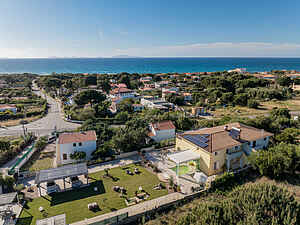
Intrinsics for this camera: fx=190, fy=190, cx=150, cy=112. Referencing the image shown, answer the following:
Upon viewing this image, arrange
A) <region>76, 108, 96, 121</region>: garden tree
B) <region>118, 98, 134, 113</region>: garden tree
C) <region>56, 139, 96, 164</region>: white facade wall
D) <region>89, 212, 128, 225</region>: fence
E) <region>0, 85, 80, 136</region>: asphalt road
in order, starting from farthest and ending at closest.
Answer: <region>118, 98, 134, 113</region>: garden tree → <region>76, 108, 96, 121</region>: garden tree → <region>0, 85, 80, 136</region>: asphalt road → <region>56, 139, 96, 164</region>: white facade wall → <region>89, 212, 128, 225</region>: fence

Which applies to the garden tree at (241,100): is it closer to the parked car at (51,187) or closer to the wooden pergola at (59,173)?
the wooden pergola at (59,173)

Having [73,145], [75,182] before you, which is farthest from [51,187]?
[73,145]

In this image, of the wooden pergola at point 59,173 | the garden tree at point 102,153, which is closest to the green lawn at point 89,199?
the wooden pergola at point 59,173

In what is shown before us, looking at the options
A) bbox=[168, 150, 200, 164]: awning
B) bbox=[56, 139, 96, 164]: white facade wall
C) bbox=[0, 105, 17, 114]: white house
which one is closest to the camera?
bbox=[168, 150, 200, 164]: awning

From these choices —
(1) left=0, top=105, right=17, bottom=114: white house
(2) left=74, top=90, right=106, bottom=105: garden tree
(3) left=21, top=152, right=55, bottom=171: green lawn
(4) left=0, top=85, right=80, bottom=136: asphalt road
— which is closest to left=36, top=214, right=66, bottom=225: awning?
(3) left=21, top=152, right=55, bottom=171: green lawn

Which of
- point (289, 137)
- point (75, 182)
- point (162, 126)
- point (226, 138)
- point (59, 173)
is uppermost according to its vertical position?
point (226, 138)

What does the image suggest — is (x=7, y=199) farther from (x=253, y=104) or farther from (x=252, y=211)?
(x=253, y=104)

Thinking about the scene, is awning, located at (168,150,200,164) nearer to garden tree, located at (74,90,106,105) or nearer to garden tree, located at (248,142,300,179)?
garden tree, located at (248,142,300,179)
